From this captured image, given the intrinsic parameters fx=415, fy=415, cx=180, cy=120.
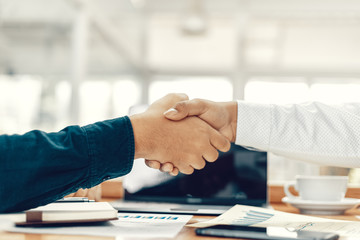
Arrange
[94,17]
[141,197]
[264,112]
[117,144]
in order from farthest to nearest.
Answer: [94,17] → [141,197] → [264,112] → [117,144]

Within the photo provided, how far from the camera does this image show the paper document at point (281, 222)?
0.71 metres

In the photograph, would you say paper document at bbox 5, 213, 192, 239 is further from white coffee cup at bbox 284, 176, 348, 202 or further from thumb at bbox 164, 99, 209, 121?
white coffee cup at bbox 284, 176, 348, 202

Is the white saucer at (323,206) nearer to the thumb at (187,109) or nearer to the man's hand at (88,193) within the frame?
the thumb at (187,109)

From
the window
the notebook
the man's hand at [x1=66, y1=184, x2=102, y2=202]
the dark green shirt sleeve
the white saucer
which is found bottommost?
the white saucer

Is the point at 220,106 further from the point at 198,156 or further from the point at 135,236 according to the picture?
the point at 135,236

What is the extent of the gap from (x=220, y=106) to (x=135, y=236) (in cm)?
55

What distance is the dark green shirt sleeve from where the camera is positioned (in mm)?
685

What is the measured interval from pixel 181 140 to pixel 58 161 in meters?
0.40

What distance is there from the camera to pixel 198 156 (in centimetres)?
106

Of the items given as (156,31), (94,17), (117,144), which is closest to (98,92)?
(94,17)

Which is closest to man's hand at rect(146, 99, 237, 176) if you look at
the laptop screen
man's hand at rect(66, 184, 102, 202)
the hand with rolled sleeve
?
the laptop screen

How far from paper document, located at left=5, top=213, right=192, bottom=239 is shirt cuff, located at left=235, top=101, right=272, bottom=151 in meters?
0.31

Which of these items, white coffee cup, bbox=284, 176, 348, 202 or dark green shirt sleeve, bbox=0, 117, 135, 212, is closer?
dark green shirt sleeve, bbox=0, 117, 135, 212

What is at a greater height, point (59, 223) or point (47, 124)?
point (47, 124)
